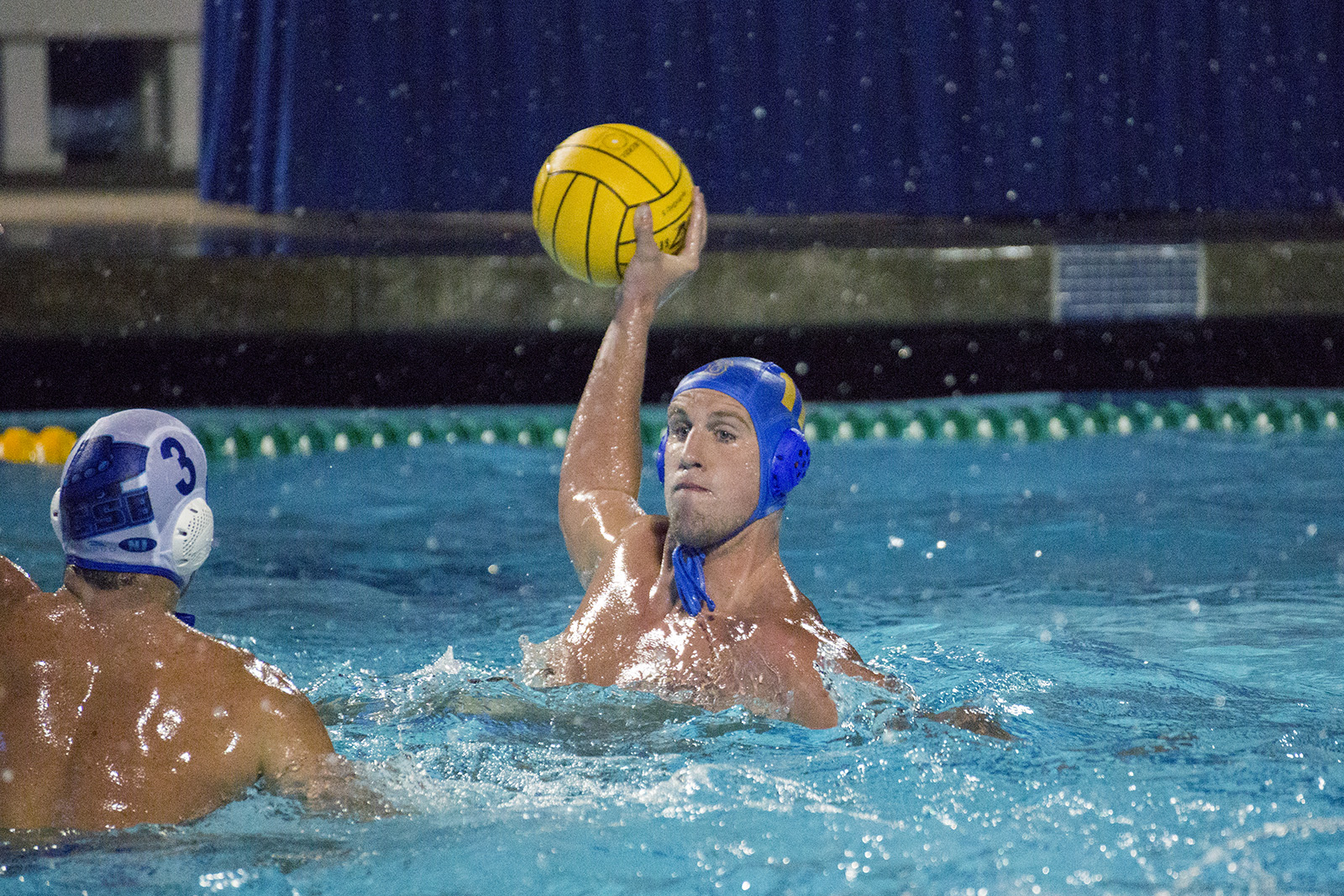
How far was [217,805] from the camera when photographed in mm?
2025

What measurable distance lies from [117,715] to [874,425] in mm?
4653

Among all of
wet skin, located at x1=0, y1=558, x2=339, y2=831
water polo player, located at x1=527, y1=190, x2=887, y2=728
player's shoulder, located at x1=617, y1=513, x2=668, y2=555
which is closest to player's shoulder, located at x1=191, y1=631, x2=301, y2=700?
wet skin, located at x1=0, y1=558, x2=339, y2=831

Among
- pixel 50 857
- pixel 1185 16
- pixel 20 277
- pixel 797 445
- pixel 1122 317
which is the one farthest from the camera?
pixel 1185 16

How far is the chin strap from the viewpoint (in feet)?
8.68

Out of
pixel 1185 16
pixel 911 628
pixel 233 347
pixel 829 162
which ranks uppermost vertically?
pixel 1185 16

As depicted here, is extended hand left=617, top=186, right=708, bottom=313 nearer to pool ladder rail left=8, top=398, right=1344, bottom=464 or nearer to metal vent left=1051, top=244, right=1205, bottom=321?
pool ladder rail left=8, top=398, right=1344, bottom=464

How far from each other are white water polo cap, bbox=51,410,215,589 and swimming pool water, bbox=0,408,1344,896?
36cm

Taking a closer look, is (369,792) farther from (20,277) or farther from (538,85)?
(538,85)

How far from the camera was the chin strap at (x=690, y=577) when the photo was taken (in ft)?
8.68

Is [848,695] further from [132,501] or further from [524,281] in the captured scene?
[524,281]

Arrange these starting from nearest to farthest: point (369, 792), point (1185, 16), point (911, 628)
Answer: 1. point (369, 792)
2. point (911, 628)
3. point (1185, 16)

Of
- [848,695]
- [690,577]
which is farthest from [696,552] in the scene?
[848,695]

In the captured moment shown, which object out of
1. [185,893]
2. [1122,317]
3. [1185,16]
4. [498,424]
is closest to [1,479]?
[498,424]

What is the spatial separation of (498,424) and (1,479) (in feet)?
6.03
